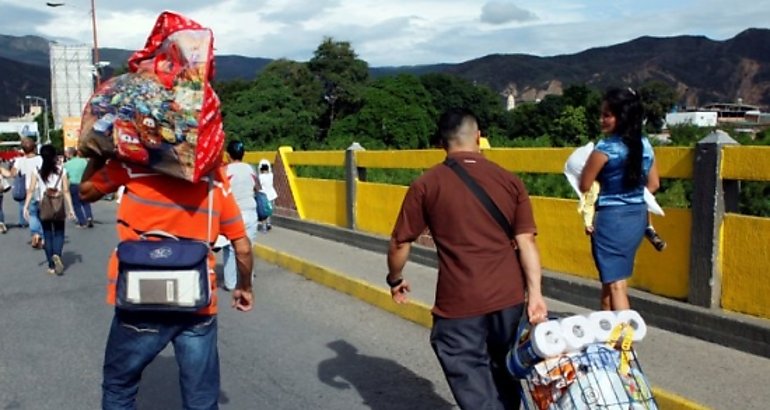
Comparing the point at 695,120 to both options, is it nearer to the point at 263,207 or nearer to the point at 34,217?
the point at 263,207

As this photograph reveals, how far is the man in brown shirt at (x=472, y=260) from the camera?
3881 mm

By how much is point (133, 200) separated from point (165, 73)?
21.5 inches

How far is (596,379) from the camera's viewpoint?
3.28 m

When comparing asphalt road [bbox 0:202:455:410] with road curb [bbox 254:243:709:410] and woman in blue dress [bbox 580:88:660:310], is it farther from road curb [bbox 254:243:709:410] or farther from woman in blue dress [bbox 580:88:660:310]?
woman in blue dress [bbox 580:88:660:310]

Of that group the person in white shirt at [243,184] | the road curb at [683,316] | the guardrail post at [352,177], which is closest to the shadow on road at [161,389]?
the person in white shirt at [243,184]

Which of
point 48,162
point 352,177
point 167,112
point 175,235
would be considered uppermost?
point 167,112

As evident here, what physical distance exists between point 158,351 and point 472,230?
1494 millimetres

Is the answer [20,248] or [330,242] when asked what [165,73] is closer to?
[330,242]

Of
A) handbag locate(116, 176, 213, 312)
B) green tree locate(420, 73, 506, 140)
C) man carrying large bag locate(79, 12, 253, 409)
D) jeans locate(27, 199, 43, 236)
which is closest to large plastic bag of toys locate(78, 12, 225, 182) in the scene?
man carrying large bag locate(79, 12, 253, 409)

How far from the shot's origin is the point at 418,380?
19.0 ft

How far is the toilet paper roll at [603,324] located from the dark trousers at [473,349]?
0.59m

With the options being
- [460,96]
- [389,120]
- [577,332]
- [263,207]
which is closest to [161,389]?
[263,207]

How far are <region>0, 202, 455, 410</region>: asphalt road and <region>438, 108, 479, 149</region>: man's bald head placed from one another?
1974 mm

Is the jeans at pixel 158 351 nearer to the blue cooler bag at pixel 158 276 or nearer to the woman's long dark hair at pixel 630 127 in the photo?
the blue cooler bag at pixel 158 276
